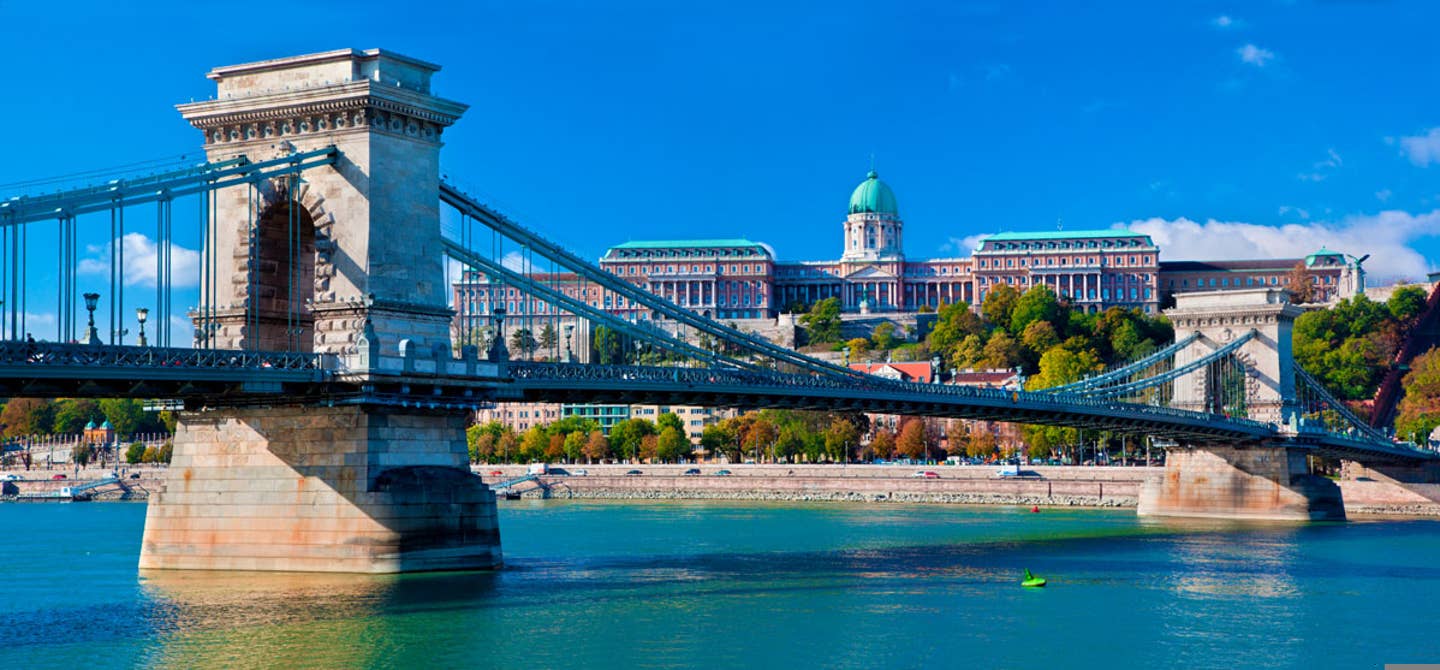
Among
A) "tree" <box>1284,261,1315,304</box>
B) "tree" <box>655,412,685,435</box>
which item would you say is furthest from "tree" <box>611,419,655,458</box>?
"tree" <box>1284,261,1315,304</box>

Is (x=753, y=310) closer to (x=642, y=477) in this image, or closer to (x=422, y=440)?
(x=642, y=477)

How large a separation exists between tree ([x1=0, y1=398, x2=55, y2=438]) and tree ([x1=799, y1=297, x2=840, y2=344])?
62178 millimetres

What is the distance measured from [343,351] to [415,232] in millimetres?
2943

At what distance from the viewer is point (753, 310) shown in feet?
559

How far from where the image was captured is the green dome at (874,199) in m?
181

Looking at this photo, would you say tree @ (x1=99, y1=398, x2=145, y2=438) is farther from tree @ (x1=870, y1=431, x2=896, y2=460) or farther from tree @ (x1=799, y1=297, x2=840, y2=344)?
tree @ (x1=870, y1=431, x2=896, y2=460)

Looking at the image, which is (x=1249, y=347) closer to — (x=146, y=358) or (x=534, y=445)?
(x=146, y=358)

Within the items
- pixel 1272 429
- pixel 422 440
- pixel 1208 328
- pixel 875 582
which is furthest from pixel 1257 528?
pixel 422 440

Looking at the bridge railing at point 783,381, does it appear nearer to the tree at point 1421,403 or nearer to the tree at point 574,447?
the tree at point 1421,403

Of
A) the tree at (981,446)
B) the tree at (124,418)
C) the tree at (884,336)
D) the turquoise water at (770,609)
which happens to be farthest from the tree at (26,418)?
the turquoise water at (770,609)

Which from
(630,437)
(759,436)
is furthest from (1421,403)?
(630,437)

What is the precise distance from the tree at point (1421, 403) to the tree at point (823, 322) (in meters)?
59.8

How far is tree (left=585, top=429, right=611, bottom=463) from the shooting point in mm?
113838

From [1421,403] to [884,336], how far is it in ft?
205
